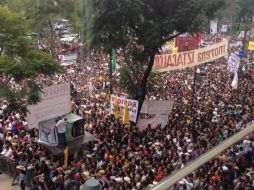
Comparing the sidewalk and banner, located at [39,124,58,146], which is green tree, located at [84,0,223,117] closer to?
banner, located at [39,124,58,146]

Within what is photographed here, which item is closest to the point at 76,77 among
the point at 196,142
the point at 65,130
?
the point at 65,130

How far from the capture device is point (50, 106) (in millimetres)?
14297

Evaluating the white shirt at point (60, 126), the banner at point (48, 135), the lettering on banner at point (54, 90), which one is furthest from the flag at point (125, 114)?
the banner at point (48, 135)

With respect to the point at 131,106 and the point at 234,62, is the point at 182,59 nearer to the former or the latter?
the point at 234,62

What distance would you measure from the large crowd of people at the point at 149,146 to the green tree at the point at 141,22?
2912 millimetres

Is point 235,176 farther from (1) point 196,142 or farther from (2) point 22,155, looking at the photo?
(2) point 22,155

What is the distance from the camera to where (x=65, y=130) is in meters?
14.1

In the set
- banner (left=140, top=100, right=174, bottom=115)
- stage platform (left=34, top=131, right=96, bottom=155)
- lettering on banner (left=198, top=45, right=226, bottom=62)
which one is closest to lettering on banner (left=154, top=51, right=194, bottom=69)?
lettering on banner (left=198, top=45, right=226, bottom=62)

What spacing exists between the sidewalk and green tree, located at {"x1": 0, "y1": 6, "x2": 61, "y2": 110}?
2.41 metres

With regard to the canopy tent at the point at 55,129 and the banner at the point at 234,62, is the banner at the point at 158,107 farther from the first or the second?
the banner at the point at 234,62

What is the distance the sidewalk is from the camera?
12.9 meters

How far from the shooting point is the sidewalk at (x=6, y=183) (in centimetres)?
1294

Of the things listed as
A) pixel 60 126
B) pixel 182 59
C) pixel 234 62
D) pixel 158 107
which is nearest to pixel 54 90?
pixel 60 126

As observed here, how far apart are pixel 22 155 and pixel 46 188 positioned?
2.24 metres
